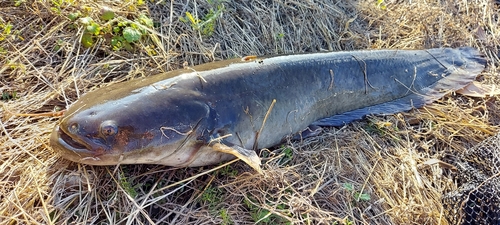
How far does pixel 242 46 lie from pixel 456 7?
272cm

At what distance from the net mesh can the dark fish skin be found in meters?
0.74

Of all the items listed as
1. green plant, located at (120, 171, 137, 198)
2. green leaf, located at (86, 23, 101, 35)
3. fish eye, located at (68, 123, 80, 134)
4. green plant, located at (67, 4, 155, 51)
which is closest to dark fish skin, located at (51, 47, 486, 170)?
fish eye, located at (68, 123, 80, 134)

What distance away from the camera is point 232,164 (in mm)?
2494

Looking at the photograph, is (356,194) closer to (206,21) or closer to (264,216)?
(264,216)

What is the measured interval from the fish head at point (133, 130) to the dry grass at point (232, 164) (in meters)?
0.18

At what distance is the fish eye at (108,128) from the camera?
6.54ft

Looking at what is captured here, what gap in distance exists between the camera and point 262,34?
356 centimetres

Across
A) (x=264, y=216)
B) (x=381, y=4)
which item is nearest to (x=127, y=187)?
(x=264, y=216)

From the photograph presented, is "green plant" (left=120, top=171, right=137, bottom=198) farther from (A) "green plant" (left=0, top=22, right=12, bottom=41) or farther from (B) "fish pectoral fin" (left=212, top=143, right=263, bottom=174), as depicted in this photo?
(A) "green plant" (left=0, top=22, right=12, bottom=41)

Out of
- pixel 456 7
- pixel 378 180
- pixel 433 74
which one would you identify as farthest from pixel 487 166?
pixel 456 7

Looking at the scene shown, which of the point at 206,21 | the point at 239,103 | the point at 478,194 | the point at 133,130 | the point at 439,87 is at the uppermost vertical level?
the point at 206,21

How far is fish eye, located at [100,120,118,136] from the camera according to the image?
1.99m

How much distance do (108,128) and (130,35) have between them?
1166 millimetres

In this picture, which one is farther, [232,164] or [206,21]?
[206,21]
